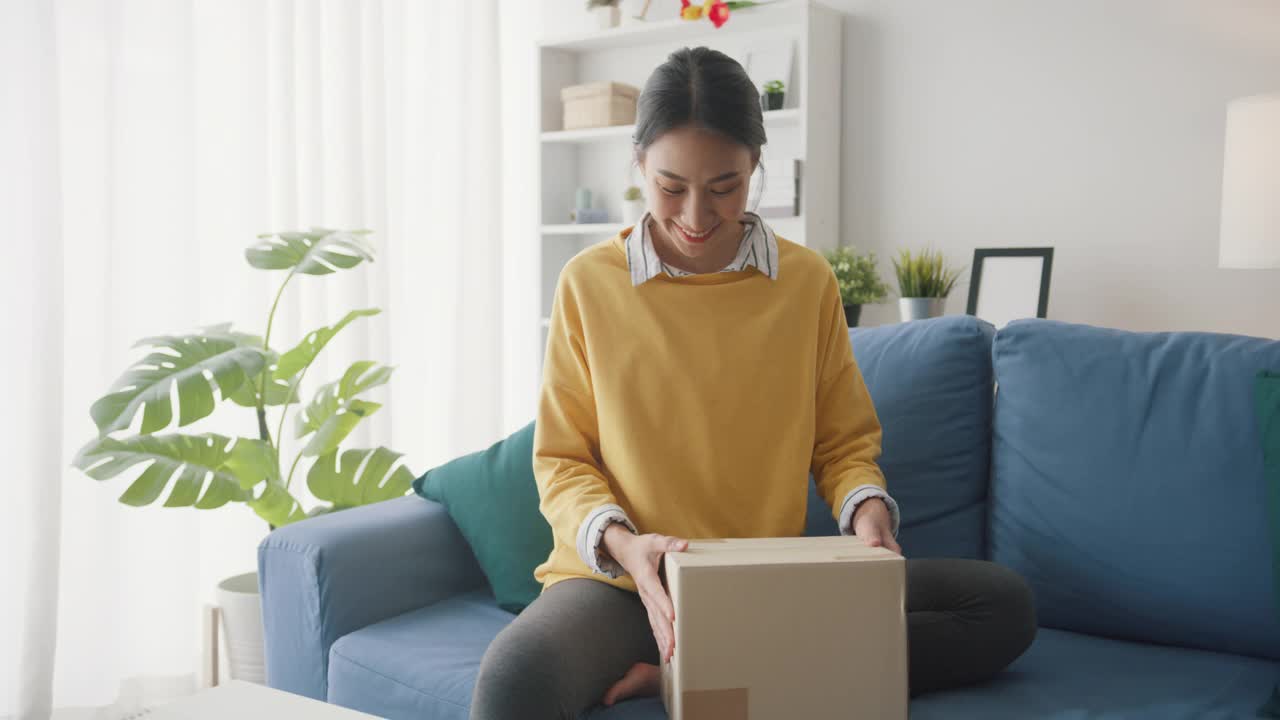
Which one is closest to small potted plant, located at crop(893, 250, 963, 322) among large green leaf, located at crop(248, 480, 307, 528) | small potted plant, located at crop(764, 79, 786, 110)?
small potted plant, located at crop(764, 79, 786, 110)

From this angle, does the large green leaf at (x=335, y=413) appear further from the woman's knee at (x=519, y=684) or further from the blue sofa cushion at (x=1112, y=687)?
the blue sofa cushion at (x=1112, y=687)

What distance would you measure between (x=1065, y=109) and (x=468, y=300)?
189 centimetres

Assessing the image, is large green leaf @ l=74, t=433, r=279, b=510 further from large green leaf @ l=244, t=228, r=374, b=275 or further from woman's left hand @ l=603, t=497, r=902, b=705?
woman's left hand @ l=603, t=497, r=902, b=705

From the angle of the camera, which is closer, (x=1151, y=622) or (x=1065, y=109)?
(x=1151, y=622)

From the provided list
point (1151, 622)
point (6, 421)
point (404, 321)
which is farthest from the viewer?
point (404, 321)

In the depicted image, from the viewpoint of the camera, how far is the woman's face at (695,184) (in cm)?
130

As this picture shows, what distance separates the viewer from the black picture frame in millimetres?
2613

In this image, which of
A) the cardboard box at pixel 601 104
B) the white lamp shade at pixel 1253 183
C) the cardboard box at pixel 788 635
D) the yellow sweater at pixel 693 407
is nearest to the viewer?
the cardboard box at pixel 788 635

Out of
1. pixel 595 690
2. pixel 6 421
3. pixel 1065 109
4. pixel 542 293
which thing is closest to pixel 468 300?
pixel 542 293

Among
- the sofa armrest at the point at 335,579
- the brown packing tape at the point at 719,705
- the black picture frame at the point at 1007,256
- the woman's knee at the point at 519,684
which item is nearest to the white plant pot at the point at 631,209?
the black picture frame at the point at 1007,256

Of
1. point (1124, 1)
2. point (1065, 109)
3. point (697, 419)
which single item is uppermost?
point (1124, 1)

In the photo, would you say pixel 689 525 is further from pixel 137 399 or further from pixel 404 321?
pixel 404 321

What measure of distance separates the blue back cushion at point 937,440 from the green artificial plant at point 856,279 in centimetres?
103

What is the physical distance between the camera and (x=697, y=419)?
1.34m
